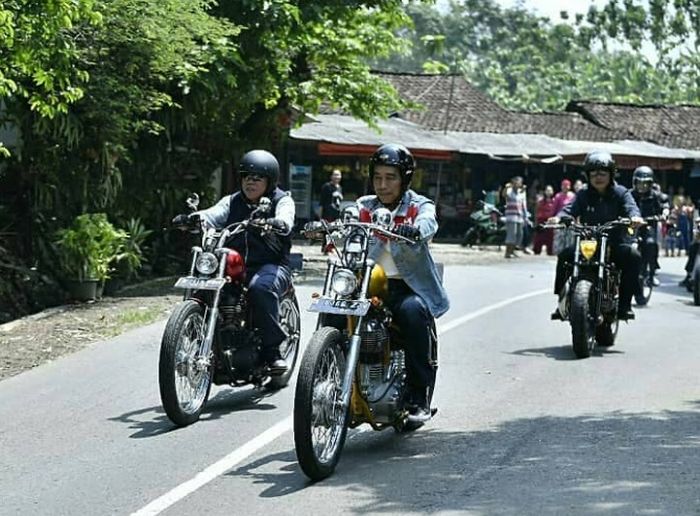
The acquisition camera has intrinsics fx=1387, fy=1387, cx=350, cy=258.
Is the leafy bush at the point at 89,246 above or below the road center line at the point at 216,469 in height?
above

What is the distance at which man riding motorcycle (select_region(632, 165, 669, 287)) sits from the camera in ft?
60.3

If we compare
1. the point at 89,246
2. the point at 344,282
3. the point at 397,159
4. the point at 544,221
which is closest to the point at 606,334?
the point at 397,159

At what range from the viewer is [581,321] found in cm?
1274

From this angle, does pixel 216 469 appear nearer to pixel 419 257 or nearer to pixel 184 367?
pixel 184 367

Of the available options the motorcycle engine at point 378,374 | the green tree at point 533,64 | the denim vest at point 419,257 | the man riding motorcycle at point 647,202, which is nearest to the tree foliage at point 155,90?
the denim vest at point 419,257

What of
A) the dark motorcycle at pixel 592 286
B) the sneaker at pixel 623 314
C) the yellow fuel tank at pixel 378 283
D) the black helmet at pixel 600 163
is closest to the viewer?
the yellow fuel tank at pixel 378 283

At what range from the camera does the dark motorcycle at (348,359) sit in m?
7.16

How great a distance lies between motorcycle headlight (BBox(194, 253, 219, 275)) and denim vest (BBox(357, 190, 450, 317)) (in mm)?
1266

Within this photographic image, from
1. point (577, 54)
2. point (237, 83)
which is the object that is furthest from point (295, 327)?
point (577, 54)

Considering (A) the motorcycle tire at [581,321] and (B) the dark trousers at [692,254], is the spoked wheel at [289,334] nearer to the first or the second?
(A) the motorcycle tire at [581,321]

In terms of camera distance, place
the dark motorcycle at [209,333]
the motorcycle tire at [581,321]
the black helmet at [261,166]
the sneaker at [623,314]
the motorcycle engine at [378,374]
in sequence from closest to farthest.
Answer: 1. the motorcycle engine at [378,374]
2. the dark motorcycle at [209,333]
3. the black helmet at [261,166]
4. the motorcycle tire at [581,321]
5. the sneaker at [623,314]

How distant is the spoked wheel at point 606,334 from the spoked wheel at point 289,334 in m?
4.20

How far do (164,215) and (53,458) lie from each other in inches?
544

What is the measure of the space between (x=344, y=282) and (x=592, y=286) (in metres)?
6.13
